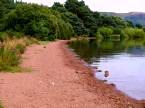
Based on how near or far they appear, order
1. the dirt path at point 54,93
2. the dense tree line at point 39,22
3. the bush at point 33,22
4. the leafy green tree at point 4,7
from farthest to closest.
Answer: the leafy green tree at point 4,7
the dense tree line at point 39,22
the bush at point 33,22
the dirt path at point 54,93

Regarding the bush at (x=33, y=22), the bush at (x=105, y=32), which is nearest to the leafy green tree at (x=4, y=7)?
the bush at (x=33, y=22)

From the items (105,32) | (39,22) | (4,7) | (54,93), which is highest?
(4,7)

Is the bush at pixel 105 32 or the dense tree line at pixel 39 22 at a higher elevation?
the dense tree line at pixel 39 22

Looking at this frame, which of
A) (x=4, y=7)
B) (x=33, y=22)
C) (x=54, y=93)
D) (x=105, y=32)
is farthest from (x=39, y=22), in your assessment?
(x=54, y=93)

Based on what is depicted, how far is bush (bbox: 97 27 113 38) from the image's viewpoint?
109 meters

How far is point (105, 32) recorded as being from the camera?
4316 inches

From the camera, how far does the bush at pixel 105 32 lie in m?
109

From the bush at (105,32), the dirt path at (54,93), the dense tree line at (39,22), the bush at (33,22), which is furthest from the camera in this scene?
the bush at (105,32)

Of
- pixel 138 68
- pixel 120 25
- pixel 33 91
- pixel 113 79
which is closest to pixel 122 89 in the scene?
pixel 113 79

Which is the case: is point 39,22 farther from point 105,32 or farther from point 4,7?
point 105,32

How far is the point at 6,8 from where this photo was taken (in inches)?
3492

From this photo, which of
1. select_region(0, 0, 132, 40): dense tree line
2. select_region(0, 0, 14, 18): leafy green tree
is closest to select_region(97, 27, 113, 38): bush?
select_region(0, 0, 132, 40): dense tree line

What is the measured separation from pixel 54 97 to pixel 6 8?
75.8 m

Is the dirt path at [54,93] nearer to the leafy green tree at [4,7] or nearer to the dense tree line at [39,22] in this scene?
the dense tree line at [39,22]
